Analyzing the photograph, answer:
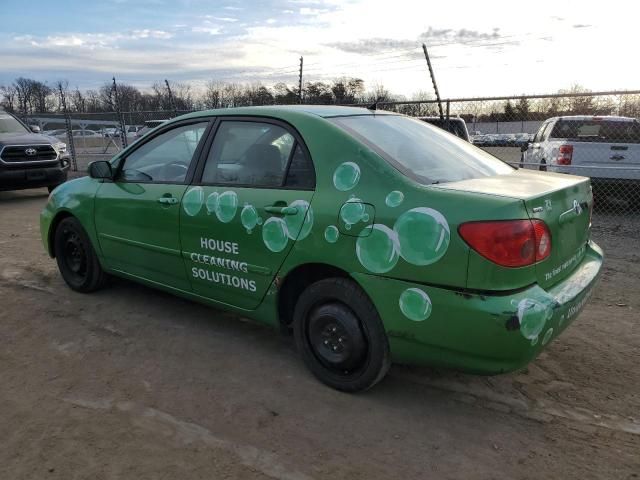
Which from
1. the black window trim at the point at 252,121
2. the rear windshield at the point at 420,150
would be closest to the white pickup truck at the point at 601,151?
the rear windshield at the point at 420,150

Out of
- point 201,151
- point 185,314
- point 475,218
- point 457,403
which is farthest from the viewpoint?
point 185,314

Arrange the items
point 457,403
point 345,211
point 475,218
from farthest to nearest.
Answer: point 457,403
point 345,211
point 475,218

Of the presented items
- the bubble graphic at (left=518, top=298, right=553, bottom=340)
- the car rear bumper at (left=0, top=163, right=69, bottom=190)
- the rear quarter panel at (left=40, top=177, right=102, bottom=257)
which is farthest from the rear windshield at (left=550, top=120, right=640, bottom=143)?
the car rear bumper at (left=0, top=163, right=69, bottom=190)

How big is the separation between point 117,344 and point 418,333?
2.30m

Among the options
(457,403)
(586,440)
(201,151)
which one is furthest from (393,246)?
(201,151)

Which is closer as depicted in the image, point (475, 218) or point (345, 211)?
point (475, 218)

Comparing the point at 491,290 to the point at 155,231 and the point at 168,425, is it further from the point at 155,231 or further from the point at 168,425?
the point at 155,231

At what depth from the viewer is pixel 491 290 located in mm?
2426

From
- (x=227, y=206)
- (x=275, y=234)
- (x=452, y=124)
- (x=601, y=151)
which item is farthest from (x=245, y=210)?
(x=601, y=151)

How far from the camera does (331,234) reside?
9.33 ft

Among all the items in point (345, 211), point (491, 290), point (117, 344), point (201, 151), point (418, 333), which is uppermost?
point (201, 151)

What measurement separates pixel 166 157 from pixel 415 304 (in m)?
2.42

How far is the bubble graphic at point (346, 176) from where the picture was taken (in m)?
2.84

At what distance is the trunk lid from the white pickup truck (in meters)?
5.95
